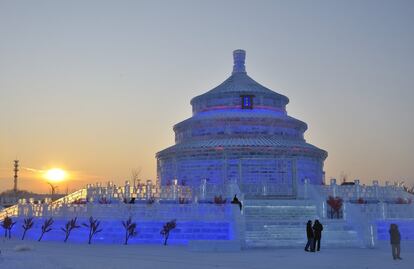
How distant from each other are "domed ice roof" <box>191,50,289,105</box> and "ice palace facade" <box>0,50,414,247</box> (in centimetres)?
10

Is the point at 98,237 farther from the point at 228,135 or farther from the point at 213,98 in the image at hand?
the point at 213,98

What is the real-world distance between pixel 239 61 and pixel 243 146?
1457 centimetres

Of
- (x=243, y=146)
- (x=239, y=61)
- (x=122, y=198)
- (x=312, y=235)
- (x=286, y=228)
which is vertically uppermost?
(x=239, y=61)

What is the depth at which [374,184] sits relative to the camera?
40.6 meters

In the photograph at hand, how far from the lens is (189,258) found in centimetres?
2116

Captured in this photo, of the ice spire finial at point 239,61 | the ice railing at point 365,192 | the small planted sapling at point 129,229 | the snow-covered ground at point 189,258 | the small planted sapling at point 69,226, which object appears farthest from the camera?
the ice spire finial at point 239,61

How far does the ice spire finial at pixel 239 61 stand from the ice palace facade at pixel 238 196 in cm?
10

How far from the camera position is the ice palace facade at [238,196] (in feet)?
95.4

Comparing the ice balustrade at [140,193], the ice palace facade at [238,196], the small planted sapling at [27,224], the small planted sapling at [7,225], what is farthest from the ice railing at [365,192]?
the small planted sapling at [7,225]

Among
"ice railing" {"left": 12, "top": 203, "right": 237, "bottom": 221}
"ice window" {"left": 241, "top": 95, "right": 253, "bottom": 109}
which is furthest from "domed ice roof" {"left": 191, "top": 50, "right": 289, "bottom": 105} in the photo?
"ice railing" {"left": 12, "top": 203, "right": 237, "bottom": 221}

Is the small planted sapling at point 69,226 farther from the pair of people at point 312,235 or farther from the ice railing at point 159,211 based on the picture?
the pair of people at point 312,235

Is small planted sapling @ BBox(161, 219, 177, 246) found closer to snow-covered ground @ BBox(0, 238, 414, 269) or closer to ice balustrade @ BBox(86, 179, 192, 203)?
snow-covered ground @ BBox(0, 238, 414, 269)

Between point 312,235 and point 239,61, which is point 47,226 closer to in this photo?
point 312,235

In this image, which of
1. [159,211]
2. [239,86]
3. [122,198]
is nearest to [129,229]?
[159,211]
